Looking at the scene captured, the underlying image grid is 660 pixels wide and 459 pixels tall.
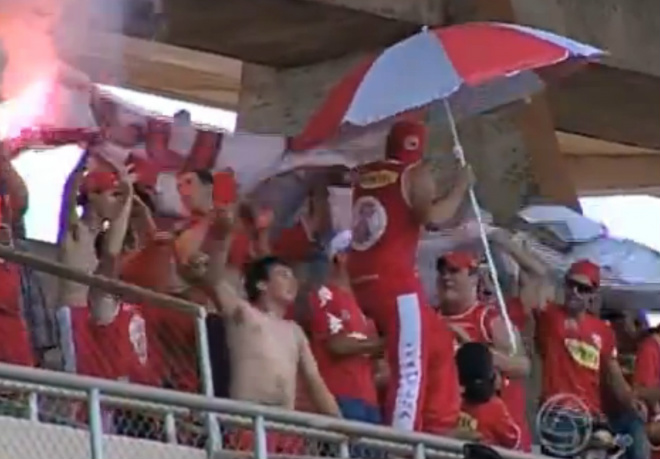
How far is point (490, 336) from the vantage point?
1016cm

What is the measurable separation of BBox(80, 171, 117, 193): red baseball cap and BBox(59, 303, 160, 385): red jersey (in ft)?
1.98

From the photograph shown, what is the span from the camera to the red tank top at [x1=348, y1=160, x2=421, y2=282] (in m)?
9.36

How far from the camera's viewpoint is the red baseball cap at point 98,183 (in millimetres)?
9172

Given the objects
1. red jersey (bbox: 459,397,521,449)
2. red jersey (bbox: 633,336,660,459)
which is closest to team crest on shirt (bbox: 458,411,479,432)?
red jersey (bbox: 459,397,521,449)

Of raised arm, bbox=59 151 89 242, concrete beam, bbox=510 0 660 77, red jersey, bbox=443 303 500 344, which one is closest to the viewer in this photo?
raised arm, bbox=59 151 89 242

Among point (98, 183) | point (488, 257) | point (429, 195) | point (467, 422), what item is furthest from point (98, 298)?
point (488, 257)

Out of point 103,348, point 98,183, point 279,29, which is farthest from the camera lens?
point 279,29

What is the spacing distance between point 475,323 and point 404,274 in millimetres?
920

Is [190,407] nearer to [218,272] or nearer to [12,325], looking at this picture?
[12,325]

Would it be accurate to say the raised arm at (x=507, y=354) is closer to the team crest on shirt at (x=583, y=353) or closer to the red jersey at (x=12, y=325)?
the team crest on shirt at (x=583, y=353)

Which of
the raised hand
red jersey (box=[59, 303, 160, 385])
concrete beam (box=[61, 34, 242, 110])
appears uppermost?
concrete beam (box=[61, 34, 242, 110])

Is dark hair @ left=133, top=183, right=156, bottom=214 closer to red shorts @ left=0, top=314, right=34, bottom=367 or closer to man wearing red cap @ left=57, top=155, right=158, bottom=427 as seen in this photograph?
man wearing red cap @ left=57, top=155, right=158, bottom=427

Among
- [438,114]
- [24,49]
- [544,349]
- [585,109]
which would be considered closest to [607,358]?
[544,349]

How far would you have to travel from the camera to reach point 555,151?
1468cm
